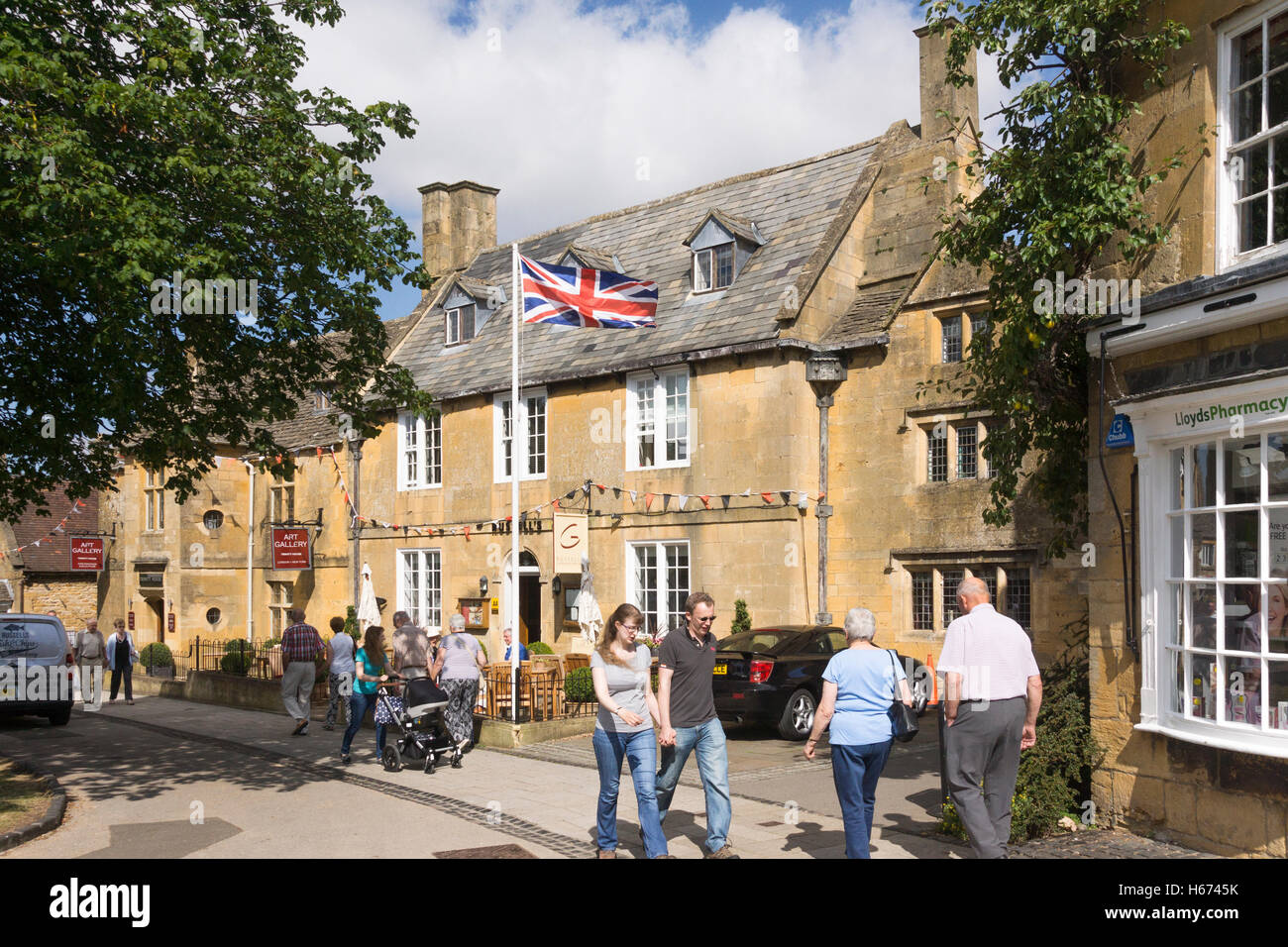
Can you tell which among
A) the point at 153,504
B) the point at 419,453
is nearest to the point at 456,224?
the point at 419,453

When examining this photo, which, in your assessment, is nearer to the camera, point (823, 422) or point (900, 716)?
point (900, 716)

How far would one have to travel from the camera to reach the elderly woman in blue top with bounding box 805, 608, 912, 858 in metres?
7.83

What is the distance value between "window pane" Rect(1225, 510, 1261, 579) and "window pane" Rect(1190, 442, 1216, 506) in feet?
0.79

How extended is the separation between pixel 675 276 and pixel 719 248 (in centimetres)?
134

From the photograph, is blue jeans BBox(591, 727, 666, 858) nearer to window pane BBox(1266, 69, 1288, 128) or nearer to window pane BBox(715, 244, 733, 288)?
window pane BBox(1266, 69, 1288, 128)

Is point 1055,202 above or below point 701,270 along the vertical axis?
below

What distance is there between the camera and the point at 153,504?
36375mm

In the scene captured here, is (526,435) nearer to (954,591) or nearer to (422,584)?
(422,584)

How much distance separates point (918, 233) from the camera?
21734mm

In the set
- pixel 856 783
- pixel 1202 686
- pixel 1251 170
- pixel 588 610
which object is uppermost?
pixel 1251 170

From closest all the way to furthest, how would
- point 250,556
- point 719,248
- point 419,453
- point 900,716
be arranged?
point 900,716 < point 719,248 < point 419,453 < point 250,556

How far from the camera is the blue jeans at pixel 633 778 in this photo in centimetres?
837
